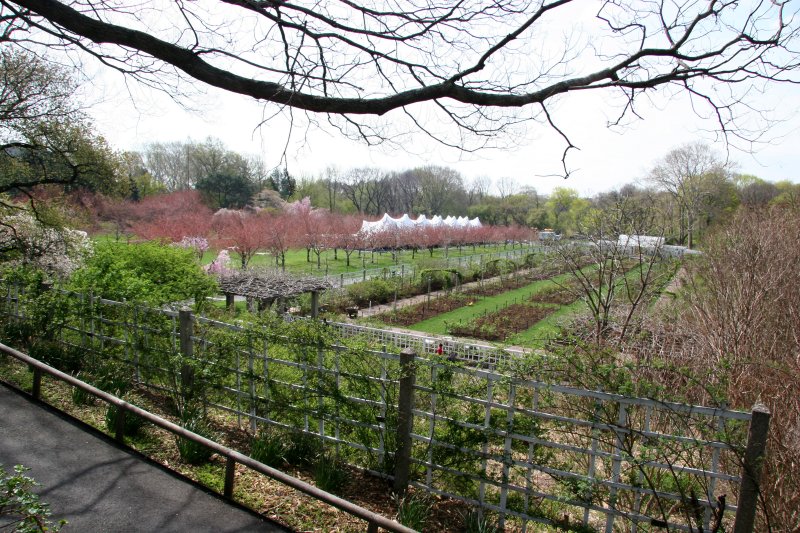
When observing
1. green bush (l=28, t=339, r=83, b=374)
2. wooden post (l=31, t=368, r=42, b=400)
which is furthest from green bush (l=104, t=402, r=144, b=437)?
green bush (l=28, t=339, r=83, b=374)

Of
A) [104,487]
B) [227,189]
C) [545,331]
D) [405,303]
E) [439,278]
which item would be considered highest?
[227,189]

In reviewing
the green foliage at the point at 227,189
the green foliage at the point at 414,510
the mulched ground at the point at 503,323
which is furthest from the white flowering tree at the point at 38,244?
the green foliage at the point at 227,189

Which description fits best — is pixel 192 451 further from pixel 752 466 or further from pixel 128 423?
pixel 752 466

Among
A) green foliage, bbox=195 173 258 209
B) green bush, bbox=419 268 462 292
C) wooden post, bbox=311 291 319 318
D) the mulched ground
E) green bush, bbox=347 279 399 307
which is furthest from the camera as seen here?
green foliage, bbox=195 173 258 209

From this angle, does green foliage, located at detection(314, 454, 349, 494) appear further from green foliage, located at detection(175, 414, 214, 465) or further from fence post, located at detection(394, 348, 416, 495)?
green foliage, located at detection(175, 414, 214, 465)

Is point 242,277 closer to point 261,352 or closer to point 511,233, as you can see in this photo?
point 261,352

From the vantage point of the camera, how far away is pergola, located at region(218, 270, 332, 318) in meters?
16.6

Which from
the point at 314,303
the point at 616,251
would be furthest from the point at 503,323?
the point at 616,251

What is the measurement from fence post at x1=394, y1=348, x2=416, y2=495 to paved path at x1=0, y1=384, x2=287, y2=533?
3.31 ft

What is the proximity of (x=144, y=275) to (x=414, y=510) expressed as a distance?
7.75 m

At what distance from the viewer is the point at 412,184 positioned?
81.2 metres

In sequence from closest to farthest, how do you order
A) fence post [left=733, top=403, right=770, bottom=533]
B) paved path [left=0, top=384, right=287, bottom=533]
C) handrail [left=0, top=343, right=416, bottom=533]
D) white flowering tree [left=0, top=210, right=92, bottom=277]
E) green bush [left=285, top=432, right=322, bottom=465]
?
fence post [left=733, top=403, right=770, bottom=533]
handrail [left=0, top=343, right=416, bottom=533]
paved path [left=0, top=384, right=287, bottom=533]
green bush [left=285, top=432, right=322, bottom=465]
white flowering tree [left=0, top=210, right=92, bottom=277]

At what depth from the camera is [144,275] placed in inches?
374

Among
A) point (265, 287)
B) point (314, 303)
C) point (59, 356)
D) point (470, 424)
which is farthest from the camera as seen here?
point (314, 303)
